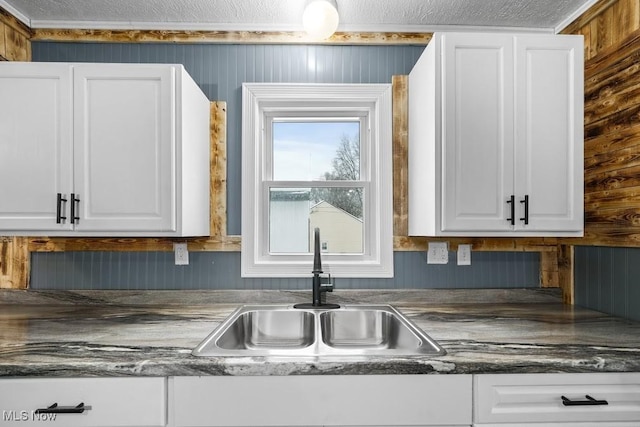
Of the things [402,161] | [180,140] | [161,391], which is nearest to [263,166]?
[180,140]

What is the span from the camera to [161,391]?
1.27m

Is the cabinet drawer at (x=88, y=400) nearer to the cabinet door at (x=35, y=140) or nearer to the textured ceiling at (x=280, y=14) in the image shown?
the cabinet door at (x=35, y=140)

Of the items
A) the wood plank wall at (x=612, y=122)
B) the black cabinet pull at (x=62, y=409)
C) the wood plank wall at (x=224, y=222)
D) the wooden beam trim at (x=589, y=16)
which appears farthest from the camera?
the wood plank wall at (x=224, y=222)

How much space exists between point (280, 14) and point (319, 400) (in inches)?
70.2

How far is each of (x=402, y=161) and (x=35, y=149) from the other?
1708mm

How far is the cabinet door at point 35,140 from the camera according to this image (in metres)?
1.74

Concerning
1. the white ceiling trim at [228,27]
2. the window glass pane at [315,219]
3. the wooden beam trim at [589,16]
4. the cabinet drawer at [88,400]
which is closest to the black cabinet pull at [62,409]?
the cabinet drawer at [88,400]

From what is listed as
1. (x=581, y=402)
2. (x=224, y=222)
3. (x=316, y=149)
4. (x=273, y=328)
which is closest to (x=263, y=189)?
(x=224, y=222)

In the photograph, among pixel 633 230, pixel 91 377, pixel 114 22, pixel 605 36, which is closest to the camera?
pixel 91 377

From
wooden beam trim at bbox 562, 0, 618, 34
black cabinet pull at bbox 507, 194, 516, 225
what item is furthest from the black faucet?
wooden beam trim at bbox 562, 0, 618, 34

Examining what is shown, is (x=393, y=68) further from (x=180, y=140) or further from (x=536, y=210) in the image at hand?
(x=180, y=140)

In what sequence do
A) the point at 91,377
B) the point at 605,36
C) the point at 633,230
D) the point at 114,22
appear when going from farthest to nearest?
the point at 114,22 < the point at 605,36 < the point at 633,230 < the point at 91,377

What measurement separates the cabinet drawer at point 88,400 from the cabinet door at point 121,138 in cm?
70

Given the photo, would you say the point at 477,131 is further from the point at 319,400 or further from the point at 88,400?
the point at 88,400
